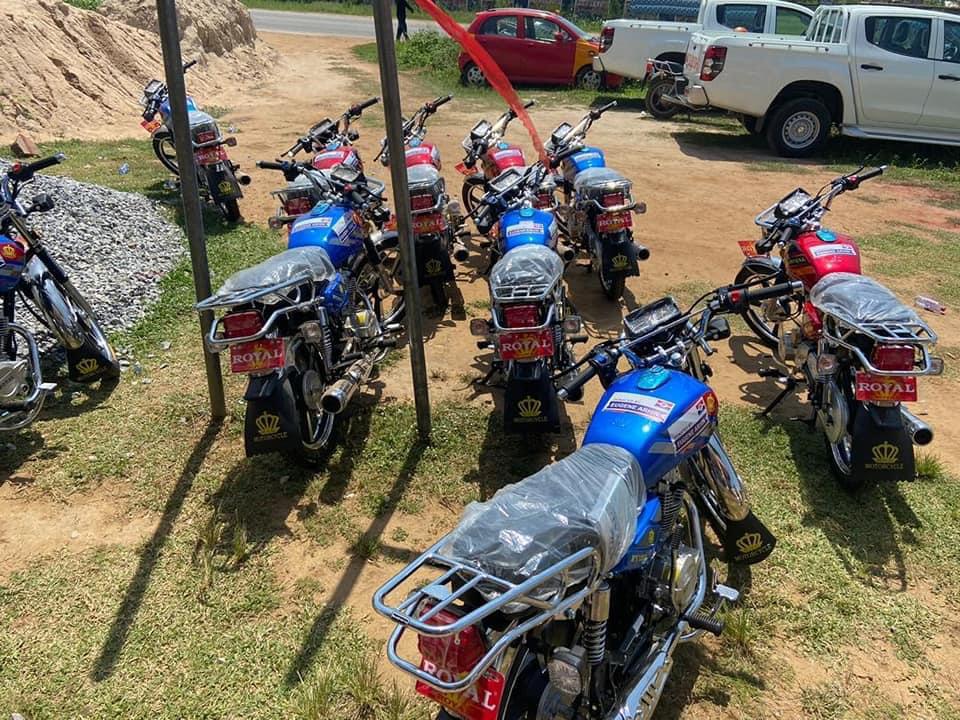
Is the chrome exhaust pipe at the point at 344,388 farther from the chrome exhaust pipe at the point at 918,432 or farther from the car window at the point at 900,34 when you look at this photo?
the car window at the point at 900,34

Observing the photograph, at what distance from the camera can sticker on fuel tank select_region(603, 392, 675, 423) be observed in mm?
2521

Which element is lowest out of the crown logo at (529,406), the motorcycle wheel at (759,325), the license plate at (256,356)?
the motorcycle wheel at (759,325)

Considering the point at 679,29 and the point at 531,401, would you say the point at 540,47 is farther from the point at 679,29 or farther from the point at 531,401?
the point at 531,401

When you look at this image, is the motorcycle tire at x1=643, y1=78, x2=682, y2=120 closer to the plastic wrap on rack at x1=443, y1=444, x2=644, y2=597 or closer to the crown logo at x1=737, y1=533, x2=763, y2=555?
the crown logo at x1=737, y1=533, x2=763, y2=555

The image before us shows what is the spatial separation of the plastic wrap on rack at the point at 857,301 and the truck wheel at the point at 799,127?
731 centimetres

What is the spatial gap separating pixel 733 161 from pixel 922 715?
897 cm

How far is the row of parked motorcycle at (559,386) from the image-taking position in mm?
1900

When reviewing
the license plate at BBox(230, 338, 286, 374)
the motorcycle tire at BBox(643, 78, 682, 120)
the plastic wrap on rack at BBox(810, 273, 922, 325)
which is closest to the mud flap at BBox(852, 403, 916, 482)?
the plastic wrap on rack at BBox(810, 273, 922, 325)

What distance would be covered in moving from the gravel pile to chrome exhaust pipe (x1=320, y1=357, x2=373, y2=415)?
222 cm

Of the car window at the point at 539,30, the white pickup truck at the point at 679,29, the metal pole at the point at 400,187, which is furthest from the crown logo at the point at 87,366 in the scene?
the car window at the point at 539,30

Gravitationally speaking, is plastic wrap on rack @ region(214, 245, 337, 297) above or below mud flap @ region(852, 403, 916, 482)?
above

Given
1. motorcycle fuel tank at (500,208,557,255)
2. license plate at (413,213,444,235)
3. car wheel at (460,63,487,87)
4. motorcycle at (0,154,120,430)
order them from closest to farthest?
motorcycle at (0,154,120,430), motorcycle fuel tank at (500,208,557,255), license plate at (413,213,444,235), car wheel at (460,63,487,87)

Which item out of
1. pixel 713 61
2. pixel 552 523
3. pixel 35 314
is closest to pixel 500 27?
pixel 713 61

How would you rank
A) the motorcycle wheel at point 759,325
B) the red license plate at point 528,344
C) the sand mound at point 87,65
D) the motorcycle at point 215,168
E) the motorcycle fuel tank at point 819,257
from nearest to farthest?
1. the red license plate at point 528,344
2. the motorcycle fuel tank at point 819,257
3. the motorcycle wheel at point 759,325
4. the motorcycle at point 215,168
5. the sand mound at point 87,65
